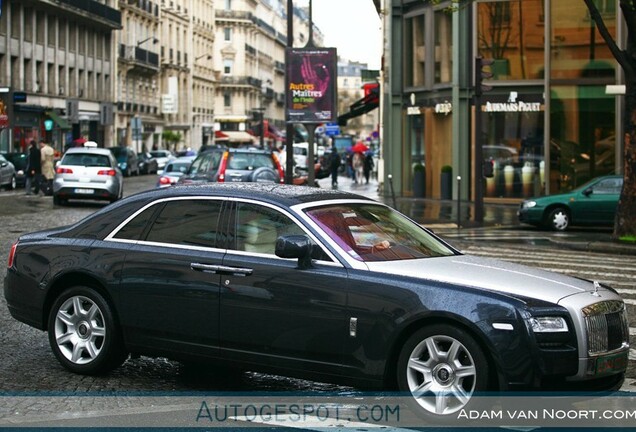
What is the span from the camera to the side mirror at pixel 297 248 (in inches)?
295

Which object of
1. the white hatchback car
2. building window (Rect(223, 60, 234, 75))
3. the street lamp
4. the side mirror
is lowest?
the side mirror

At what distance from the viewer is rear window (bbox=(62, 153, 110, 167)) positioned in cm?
3219

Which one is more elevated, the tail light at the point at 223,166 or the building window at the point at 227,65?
the building window at the point at 227,65

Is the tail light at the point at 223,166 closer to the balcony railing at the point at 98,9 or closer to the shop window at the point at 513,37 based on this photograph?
the shop window at the point at 513,37

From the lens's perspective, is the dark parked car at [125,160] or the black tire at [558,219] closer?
the black tire at [558,219]

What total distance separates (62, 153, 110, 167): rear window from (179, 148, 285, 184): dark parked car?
3.92 m

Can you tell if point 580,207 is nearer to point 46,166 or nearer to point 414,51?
point 414,51

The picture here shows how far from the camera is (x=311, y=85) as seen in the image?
1164 inches

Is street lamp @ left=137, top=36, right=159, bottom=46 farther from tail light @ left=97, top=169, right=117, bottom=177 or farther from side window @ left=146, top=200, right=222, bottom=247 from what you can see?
side window @ left=146, top=200, right=222, bottom=247

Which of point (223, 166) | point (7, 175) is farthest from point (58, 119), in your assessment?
point (223, 166)

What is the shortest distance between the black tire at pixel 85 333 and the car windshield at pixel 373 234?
67.5 inches

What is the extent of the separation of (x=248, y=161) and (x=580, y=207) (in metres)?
8.31

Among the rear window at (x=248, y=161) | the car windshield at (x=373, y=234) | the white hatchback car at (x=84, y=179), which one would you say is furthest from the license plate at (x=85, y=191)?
the car windshield at (x=373, y=234)

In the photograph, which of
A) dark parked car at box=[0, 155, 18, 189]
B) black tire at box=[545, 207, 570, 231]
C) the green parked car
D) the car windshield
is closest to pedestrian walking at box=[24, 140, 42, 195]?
dark parked car at box=[0, 155, 18, 189]
